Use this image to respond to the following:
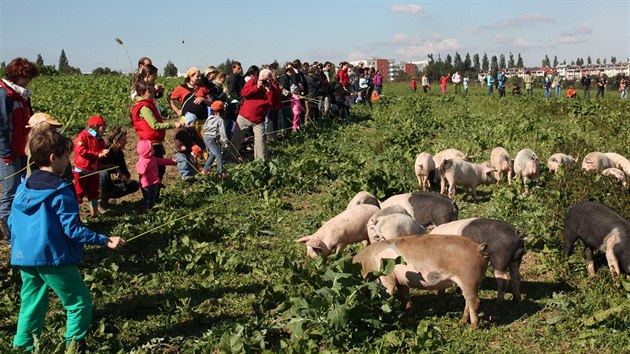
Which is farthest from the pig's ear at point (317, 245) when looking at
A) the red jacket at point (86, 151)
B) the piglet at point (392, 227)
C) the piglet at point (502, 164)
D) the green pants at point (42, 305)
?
the piglet at point (502, 164)

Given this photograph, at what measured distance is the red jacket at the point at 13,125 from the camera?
734 centimetres

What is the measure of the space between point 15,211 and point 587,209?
20.1 ft

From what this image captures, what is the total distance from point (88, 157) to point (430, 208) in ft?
16.1

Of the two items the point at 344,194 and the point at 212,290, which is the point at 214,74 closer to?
the point at 344,194

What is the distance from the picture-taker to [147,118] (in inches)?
387

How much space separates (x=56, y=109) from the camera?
23.4 meters

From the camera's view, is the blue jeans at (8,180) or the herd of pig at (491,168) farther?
the herd of pig at (491,168)

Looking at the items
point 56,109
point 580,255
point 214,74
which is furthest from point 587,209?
point 56,109

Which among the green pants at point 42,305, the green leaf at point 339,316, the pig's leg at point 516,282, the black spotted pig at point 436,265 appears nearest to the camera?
the green pants at point 42,305

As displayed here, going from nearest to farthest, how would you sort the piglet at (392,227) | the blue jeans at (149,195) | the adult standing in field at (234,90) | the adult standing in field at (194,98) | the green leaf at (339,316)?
the green leaf at (339,316) < the piglet at (392,227) < the blue jeans at (149,195) < the adult standing in field at (194,98) < the adult standing in field at (234,90)

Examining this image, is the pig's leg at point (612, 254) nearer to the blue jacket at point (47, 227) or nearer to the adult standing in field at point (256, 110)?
the blue jacket at point (47, 227)

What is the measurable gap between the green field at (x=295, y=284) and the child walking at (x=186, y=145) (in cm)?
35

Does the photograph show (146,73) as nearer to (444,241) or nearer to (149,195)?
(149,195)

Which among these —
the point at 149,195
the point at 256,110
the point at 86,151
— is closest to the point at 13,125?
the point at 86,151
